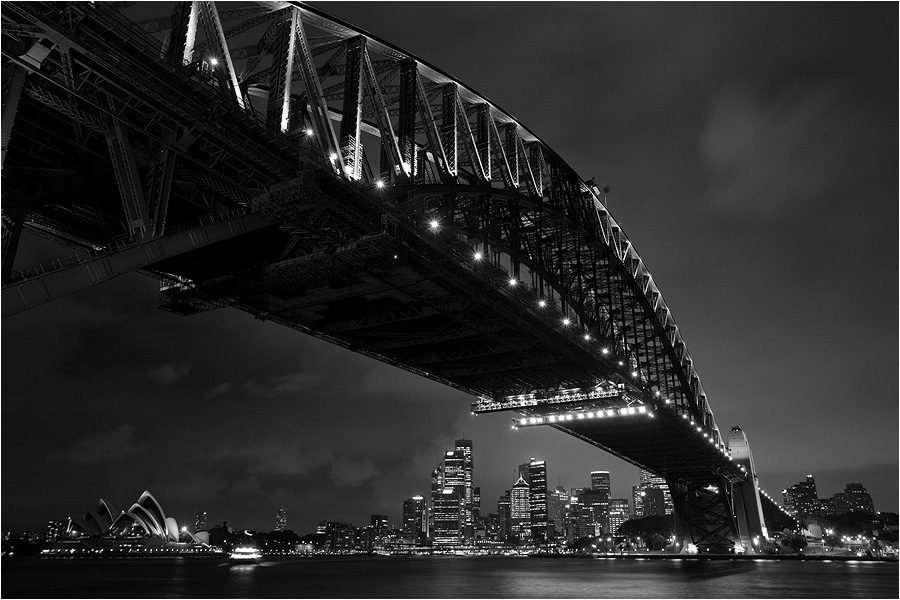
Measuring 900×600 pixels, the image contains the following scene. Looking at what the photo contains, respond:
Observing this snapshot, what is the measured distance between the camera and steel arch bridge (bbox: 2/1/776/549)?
71.2ft

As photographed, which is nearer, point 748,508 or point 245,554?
point 748,508

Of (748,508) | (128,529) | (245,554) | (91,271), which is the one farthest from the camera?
(128,529)

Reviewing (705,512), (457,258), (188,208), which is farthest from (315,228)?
(705,512)

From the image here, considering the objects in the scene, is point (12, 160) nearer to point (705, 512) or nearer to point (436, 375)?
point (436, 375)

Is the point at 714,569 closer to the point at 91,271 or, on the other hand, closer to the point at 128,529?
the point at 91,271

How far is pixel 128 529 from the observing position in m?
182

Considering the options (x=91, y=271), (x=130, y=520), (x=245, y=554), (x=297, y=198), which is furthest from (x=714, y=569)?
(x=130, y=520)

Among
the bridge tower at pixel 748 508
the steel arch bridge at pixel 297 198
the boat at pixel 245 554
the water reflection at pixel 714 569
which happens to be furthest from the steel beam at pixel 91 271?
the boat at pixel 245 554

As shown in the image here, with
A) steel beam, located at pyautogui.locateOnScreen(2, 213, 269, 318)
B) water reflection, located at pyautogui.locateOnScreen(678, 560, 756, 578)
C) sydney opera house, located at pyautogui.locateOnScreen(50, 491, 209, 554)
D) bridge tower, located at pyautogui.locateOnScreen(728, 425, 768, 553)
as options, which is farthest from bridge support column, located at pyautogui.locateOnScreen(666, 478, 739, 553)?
sydney opera house, located at pyautogui.locateOnScreen(50, 491, 209, 554)

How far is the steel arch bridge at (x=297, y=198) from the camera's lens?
71.2ft

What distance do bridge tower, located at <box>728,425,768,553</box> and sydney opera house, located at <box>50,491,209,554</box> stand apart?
418 ft

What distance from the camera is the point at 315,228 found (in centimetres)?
3081

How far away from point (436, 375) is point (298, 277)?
23309mm

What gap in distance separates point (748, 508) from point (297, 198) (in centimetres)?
9897
